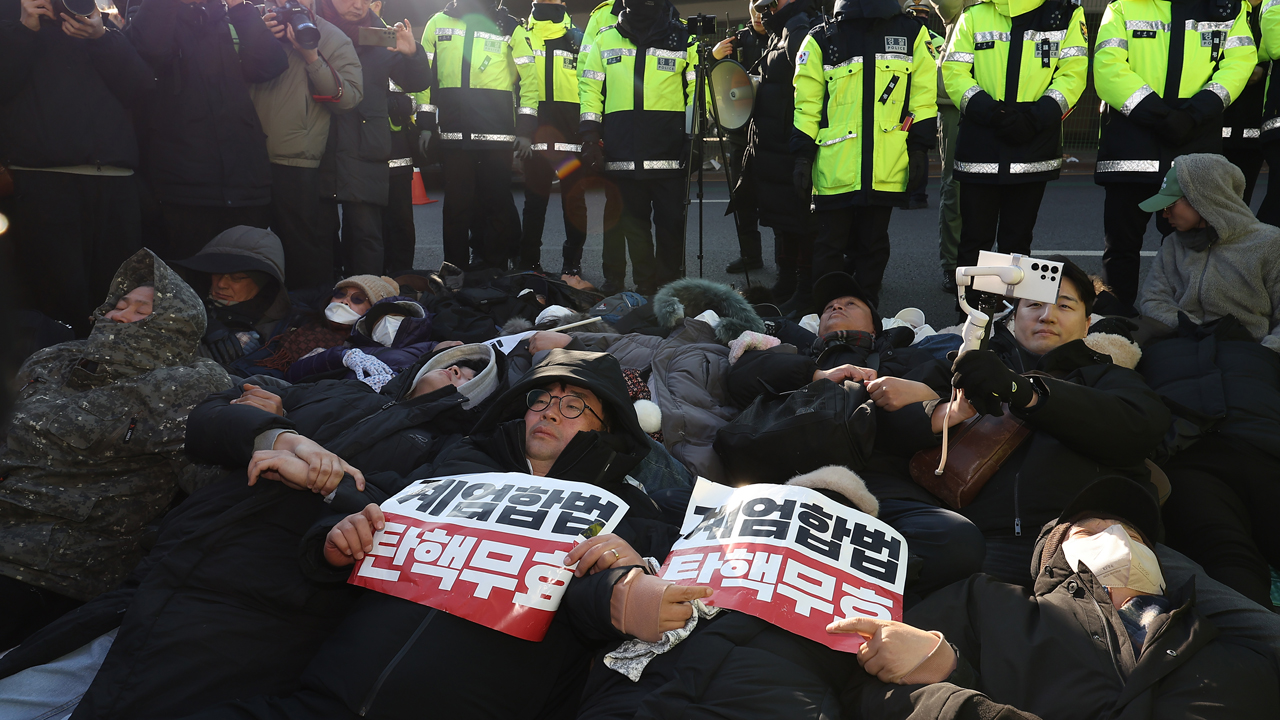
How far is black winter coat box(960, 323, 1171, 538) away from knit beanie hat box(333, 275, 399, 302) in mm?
3696

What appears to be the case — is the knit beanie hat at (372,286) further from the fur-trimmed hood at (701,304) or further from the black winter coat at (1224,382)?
the black winter coat at (1224,382)

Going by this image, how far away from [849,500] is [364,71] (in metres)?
5.05

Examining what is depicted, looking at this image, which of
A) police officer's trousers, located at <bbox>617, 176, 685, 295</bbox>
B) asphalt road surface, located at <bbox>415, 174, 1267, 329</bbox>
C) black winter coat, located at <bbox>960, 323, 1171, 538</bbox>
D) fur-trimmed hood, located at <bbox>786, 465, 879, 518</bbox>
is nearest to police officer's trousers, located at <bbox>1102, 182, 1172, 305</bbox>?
asphalt road surface, located at <bbox>415, 174, 1267, 329</bbox>

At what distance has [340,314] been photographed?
199 inches

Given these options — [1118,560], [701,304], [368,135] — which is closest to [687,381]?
[701,304]

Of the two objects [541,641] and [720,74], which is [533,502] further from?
[720,74]

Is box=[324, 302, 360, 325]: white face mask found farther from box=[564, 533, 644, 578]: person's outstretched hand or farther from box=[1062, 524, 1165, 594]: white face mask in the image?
box=[1062, 524, 1165, 594]: white face mask

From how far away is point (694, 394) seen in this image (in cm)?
410

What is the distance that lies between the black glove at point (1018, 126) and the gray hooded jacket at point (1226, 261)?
1005mm

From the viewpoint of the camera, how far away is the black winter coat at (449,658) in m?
2.12

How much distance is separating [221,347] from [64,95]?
1.57 meters

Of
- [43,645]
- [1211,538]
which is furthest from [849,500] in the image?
[43,645]

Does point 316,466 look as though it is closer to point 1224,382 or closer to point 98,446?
point 98,446

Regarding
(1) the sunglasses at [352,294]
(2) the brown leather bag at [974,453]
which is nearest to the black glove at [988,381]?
(2) the brown leather bag at [974,453]
